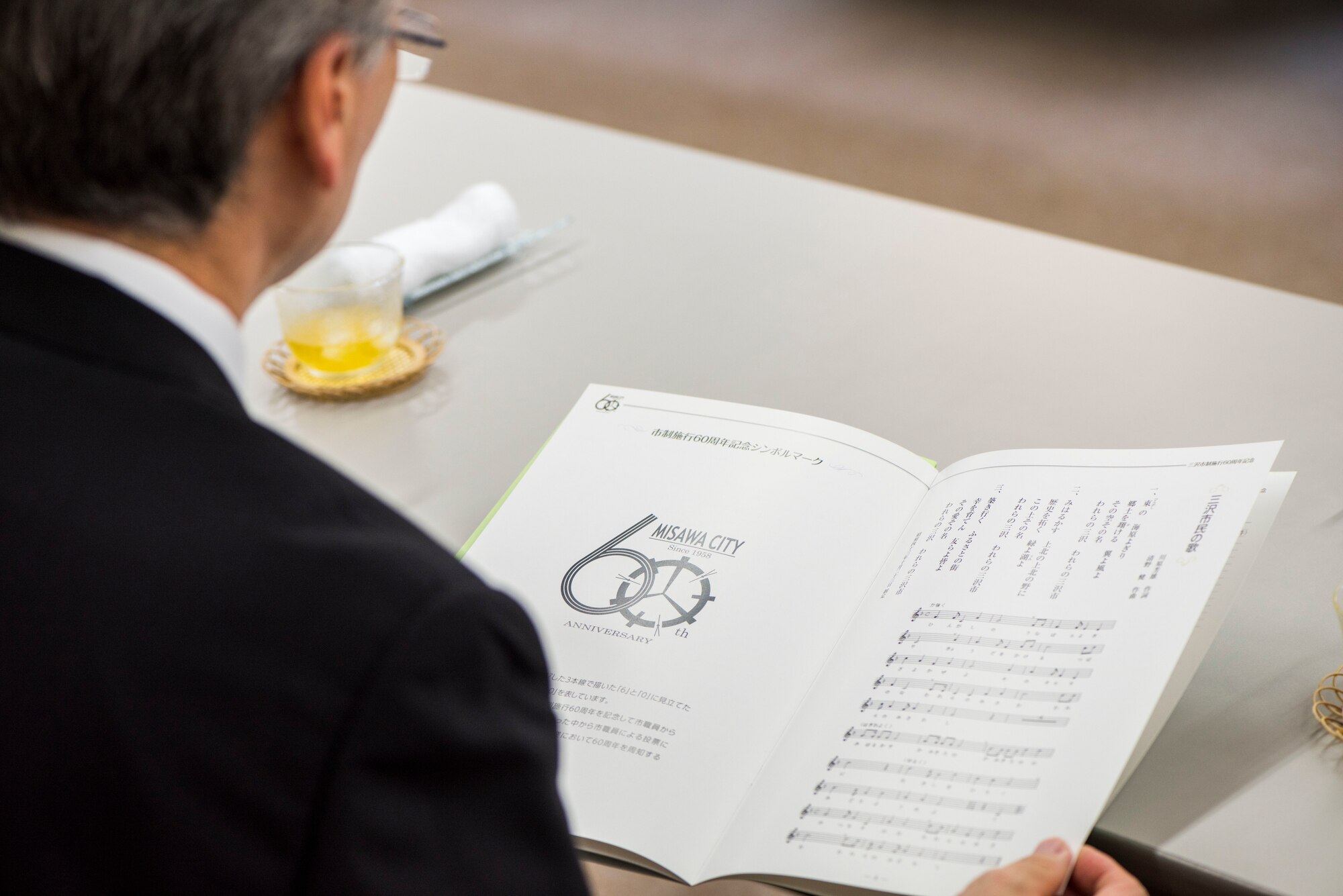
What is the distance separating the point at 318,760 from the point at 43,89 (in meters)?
0.29

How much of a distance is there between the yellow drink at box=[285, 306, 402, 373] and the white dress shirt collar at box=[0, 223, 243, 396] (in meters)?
0.50

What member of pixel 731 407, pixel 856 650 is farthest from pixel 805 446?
pixel 856 650

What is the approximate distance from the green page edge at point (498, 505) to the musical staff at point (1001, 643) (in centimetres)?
19

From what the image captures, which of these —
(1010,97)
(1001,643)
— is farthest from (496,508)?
(1010,97)

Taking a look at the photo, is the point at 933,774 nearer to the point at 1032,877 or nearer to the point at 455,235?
the point at 1032,877

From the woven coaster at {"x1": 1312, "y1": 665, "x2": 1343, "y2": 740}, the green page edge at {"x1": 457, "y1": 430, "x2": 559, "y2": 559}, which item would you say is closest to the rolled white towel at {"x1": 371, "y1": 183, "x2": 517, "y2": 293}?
the green page edge at {"x1": 457, "y1": 430, "x2": 559, "y2": 559}

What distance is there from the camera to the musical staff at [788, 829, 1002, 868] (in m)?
0.65

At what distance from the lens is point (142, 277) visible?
564mm

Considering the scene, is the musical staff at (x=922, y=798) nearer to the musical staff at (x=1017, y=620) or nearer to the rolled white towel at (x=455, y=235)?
the musical staff at (x=1017, y=620)

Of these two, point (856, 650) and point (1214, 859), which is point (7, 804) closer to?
point (856, 650)

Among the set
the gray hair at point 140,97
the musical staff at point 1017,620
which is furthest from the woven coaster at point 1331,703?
the gray hair at point 140,97

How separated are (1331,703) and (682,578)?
1.29 ft

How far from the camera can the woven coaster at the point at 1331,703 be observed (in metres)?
0.73

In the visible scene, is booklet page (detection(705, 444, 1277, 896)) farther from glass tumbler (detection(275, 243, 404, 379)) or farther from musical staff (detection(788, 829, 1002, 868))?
glass tumbler (detection(275, 243, 404, 379))
